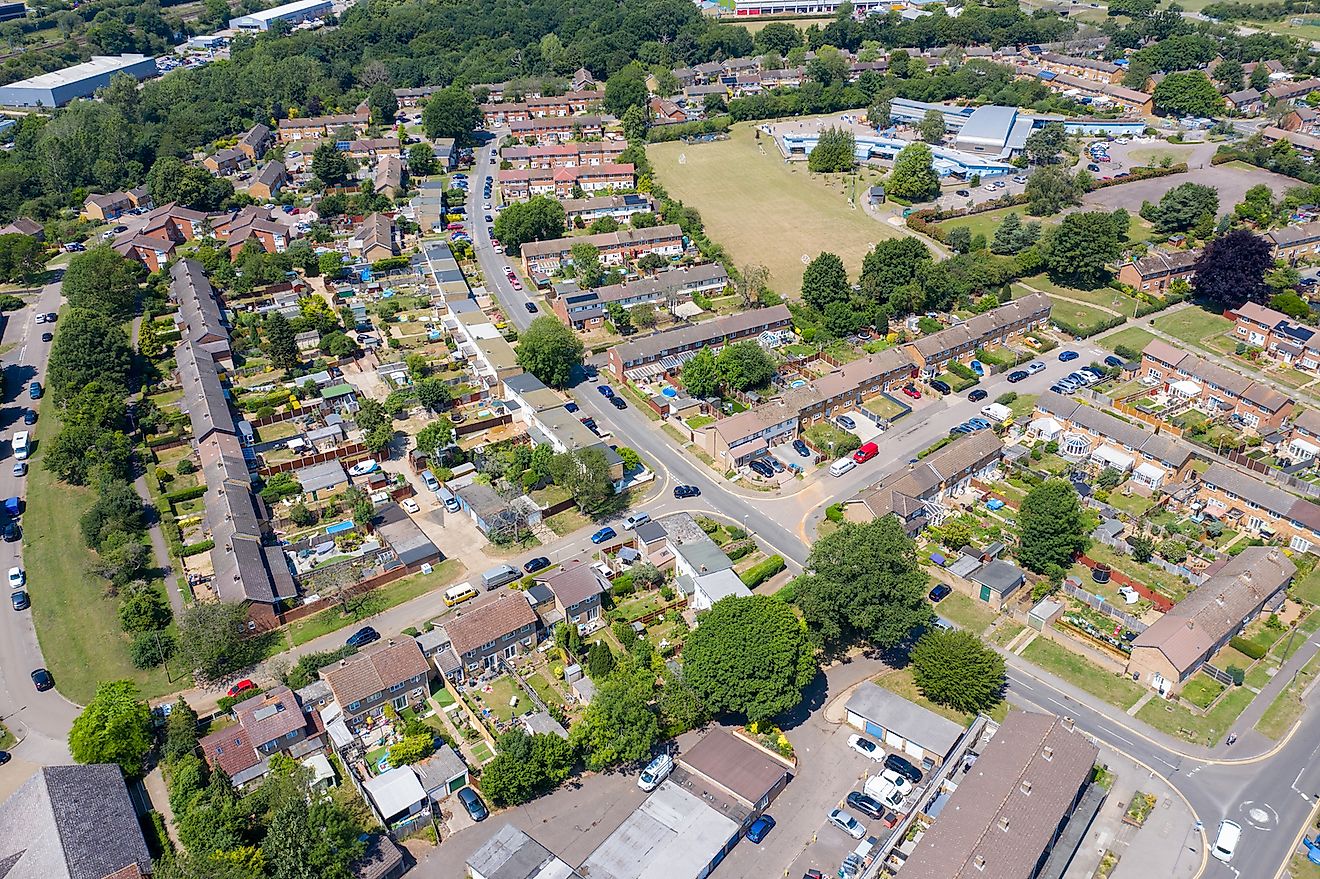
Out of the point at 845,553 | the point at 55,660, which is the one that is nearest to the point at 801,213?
the point at 845,553

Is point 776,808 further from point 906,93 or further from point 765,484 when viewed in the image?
point 906,93

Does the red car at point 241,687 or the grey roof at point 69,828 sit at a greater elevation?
the grey roof at point 69,828

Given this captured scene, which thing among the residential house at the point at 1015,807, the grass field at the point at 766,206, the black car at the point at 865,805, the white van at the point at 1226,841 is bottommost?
the grass field at the point at 766,206

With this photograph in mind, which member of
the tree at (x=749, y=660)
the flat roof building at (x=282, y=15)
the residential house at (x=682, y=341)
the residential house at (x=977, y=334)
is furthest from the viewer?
the flat roof building at (x=282, y=15)

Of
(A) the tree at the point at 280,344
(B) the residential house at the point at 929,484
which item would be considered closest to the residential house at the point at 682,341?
(B) the residential house at the point at 929,484

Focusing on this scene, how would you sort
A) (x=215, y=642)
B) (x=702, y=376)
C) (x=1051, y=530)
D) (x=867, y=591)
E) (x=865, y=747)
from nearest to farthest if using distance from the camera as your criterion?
(x=865, y=747) → (x=867, y=591) → (x=215, y=642) → (x=1051, y=530) → (x=702, y=376)

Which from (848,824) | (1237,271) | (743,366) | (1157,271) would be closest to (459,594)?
(848,824)

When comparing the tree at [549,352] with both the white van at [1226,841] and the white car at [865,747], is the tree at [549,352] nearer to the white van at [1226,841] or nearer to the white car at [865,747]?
the white car at [865,747]

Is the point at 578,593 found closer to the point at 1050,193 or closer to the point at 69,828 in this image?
the point at 69,828
